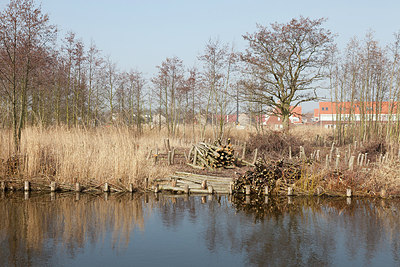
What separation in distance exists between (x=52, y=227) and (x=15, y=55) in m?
8.24

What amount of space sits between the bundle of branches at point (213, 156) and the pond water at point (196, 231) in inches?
138

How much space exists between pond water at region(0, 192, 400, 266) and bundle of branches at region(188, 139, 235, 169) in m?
3.50

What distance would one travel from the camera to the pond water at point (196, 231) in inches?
219

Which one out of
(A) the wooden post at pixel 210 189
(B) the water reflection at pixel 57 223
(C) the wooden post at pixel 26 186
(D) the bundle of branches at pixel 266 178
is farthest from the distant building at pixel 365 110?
(C) the wooden post at pixel 26 186

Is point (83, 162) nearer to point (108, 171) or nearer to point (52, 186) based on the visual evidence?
point (108, 171)

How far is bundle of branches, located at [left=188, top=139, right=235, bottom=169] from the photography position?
525 inches

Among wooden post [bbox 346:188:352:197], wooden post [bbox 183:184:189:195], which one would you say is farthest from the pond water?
wooden post [bbox 183:184:189:195]

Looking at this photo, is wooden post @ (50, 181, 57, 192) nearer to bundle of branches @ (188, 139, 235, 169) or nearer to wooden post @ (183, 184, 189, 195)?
wooden post @ (183, 184, 189, 195)

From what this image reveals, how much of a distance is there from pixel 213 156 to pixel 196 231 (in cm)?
671

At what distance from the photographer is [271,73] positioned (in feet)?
72.1

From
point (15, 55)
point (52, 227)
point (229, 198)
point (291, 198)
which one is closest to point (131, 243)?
point (52, 227)

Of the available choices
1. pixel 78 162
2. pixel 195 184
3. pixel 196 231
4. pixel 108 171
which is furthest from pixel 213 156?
pixel 196 231

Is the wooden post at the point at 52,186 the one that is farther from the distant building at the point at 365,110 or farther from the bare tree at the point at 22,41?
the distant building at the point at 365,110

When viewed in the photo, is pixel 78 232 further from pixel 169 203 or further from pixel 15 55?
pixel 15 55
